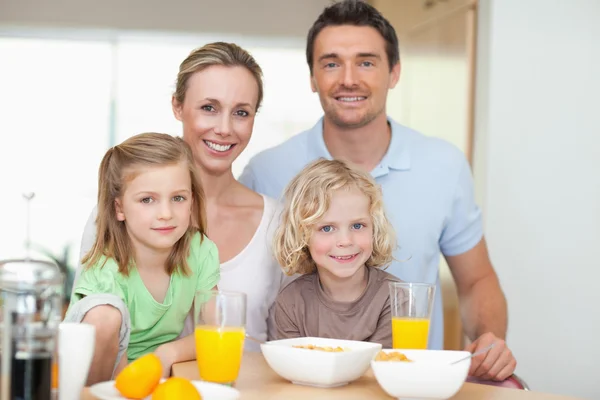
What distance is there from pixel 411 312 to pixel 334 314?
486 mm

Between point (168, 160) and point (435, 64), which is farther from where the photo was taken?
point (435, 64)

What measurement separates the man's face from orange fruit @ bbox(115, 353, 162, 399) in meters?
1.58

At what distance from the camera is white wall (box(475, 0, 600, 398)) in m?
3.34

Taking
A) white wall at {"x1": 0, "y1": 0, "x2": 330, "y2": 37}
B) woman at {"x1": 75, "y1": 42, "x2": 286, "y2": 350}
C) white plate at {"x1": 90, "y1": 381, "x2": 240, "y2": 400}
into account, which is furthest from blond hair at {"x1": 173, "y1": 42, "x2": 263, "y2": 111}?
white wall at {"x1": 0, "y1": 0, "x2": 330, "y2": 37}

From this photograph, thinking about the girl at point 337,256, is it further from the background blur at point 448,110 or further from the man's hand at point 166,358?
the background blur at point 448,110

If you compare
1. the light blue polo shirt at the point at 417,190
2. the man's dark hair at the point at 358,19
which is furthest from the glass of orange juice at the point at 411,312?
the man's dark hair at the point at 358,19

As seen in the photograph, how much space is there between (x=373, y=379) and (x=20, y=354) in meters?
0.73

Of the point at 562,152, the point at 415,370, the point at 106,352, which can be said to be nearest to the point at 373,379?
the point at 415,370

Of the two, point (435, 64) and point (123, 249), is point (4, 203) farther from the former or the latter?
point (123, 249)

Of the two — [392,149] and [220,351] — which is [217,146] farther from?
[220,351]

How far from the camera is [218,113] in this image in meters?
2.48

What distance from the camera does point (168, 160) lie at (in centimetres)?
212

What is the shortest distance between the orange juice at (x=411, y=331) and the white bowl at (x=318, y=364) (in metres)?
0.12

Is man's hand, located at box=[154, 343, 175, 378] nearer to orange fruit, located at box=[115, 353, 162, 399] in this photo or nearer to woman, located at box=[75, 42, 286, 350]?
orange fruit, located at box=[115, 353, 162, 399]
